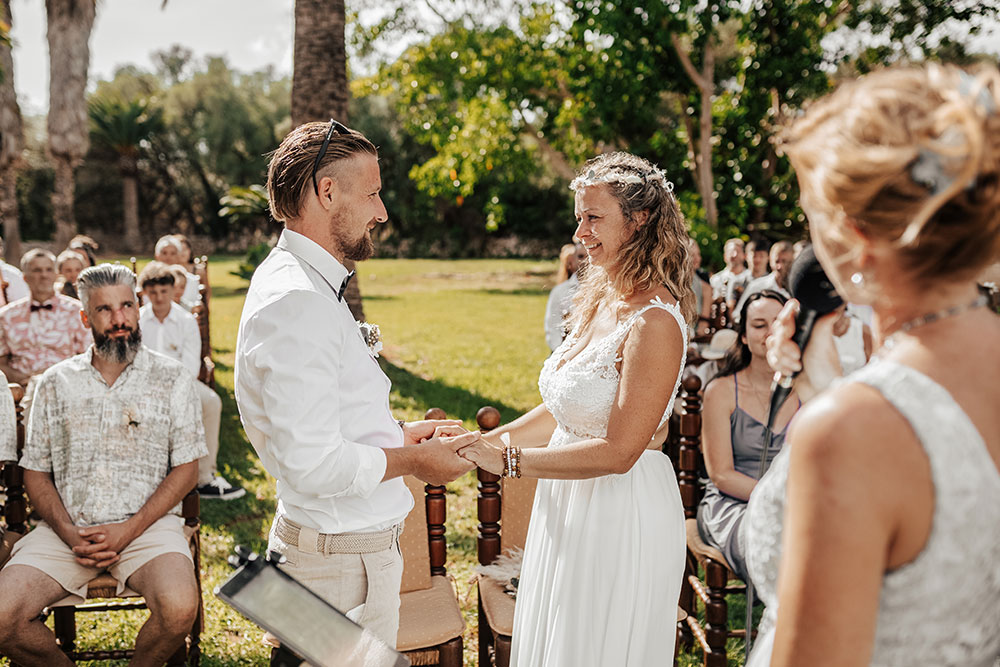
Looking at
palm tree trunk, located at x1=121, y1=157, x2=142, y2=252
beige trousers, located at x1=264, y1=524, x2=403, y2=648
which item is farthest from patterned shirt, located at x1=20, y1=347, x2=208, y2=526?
palm tree trunk, located at x1=121, y1=157, x2=142, y2=252

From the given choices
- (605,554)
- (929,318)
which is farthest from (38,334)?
(929,318)

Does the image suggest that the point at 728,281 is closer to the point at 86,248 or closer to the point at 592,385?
the point at 86,248

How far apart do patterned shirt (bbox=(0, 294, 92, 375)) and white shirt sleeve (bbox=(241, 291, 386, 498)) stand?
492 cm

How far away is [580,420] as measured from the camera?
8.61ft

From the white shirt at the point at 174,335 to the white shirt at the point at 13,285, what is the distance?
1839 mm

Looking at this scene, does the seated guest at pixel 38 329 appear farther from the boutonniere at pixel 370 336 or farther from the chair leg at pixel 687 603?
the chair leg at pixel 687 603

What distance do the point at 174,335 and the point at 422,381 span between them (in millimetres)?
4887

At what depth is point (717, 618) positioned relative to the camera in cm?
355

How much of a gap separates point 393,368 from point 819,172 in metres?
11.1

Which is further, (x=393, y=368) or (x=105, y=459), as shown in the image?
(x=393, y=368)

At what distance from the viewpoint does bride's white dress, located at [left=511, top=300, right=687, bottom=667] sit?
Answer: 2.57 meters

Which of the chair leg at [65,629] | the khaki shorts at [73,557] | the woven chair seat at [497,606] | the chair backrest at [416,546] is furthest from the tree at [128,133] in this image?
the woven chair seat at [497,606]

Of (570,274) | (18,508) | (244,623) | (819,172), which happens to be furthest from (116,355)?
(570,274)

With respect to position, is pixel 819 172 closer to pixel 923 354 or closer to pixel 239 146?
pixel 923 354
